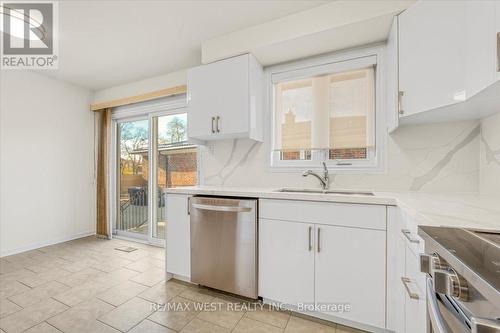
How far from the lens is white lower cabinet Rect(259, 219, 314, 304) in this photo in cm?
159

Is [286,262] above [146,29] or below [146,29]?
below

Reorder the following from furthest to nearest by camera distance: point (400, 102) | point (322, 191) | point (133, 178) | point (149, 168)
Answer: point (133, 178), point (149, 168), point (322, 191), point (400, 102)

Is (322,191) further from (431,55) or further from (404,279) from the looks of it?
(431,55)

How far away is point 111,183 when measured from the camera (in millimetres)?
3822

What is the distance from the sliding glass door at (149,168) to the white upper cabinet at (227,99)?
0.89 metres

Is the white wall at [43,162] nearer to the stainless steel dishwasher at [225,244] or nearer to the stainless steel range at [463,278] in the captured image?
the stainless steel dishwasher at [225,244]

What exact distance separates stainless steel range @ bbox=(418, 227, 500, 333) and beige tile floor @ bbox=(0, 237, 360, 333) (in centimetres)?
122

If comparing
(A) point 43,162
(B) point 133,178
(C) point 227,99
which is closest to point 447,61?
(C) point 227,99

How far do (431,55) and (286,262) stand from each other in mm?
1690

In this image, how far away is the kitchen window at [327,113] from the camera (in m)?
2.03

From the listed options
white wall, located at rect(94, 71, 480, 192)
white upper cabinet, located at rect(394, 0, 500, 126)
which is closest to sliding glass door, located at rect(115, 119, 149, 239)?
white wall, located at rect(94, 71, 480, 192)

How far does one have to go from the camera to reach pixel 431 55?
1.39 meters

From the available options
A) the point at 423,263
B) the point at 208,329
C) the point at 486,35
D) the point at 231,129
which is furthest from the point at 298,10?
the point at 208,329

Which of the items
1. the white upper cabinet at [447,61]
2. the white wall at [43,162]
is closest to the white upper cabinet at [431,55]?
the white upper cabinet at [447,61]
